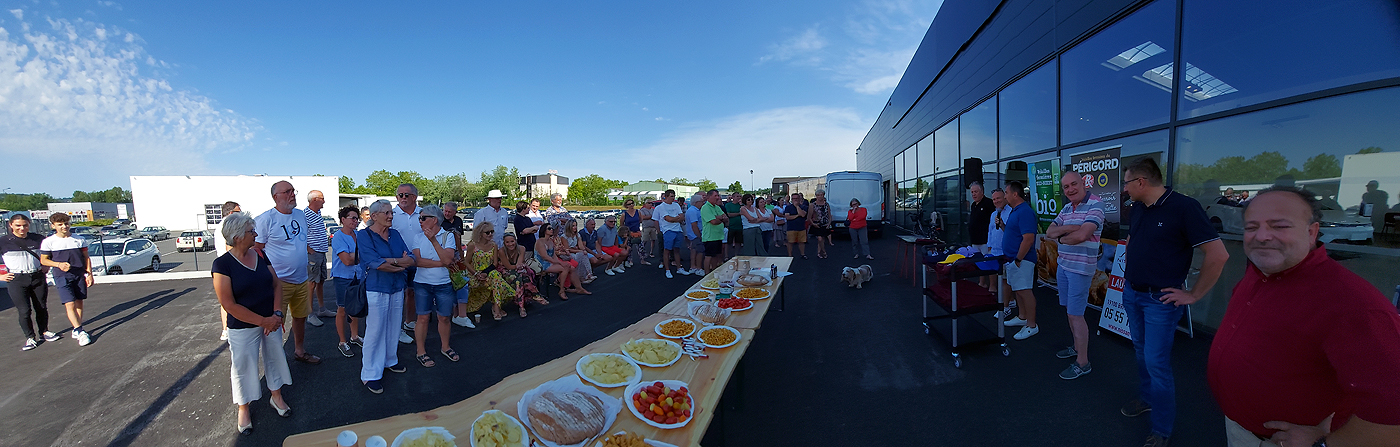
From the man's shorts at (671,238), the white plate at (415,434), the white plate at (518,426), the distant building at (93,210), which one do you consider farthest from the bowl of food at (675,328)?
the distant building at (93,210)

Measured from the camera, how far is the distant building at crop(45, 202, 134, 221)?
A: 1843 inches

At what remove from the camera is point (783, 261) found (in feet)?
21.5

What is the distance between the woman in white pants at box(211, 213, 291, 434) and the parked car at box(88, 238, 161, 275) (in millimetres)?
12441

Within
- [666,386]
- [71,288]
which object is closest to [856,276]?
[666,386]

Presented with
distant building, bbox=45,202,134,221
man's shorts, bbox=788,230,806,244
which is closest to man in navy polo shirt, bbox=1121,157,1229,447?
man's shorts, bbox=788,230,806,244

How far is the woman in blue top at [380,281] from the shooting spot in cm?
379

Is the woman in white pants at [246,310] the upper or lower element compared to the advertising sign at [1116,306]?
upper

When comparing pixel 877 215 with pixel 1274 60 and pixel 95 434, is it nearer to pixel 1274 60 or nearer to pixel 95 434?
pixel 1274 60

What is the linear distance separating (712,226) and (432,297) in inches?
190

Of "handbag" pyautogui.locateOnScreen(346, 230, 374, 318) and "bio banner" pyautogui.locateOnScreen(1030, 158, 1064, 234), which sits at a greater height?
"bio banner" pyautogui.locateOnScreen(1030, 158, 1064, 234)

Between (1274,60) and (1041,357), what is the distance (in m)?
3.40

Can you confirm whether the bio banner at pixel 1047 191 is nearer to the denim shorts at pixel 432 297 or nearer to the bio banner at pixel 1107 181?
the bio banner at pixel 1107 181

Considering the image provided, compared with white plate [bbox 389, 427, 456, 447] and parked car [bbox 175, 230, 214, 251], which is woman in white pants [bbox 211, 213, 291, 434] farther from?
parked car [bbox 175, 230, 214, 251]

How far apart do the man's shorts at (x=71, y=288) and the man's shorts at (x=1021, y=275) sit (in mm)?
10329
